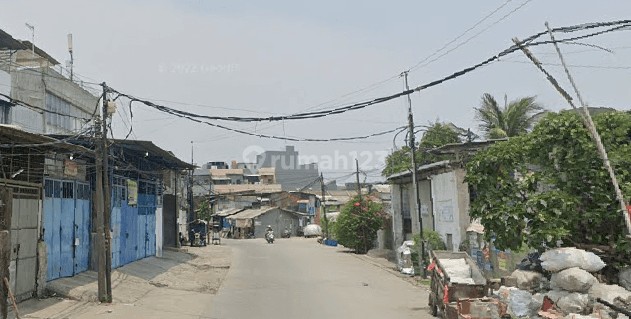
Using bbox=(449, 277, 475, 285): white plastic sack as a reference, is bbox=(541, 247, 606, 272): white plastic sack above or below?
above

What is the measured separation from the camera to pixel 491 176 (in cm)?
1365

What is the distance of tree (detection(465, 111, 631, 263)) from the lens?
11.9 metres

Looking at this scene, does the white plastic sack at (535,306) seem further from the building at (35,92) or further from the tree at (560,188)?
the building at (35,92)

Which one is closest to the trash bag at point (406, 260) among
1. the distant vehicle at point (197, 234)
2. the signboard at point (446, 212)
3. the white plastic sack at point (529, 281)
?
the signboard at point (446, 212)

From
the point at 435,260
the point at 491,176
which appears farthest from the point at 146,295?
the point at 491,176

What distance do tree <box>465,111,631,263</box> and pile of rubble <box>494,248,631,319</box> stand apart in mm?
730

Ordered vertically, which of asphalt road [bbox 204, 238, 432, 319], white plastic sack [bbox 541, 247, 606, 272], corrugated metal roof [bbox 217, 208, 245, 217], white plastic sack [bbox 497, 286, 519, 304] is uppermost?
corrugated metal roof [bbox 217, 208, 245, 217]

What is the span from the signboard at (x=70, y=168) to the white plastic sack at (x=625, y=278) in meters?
15.9

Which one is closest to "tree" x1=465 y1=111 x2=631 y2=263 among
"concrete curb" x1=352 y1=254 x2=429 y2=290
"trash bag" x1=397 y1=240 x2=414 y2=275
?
"concrete curb" x1=352 y1=254 x2=429 y2=290

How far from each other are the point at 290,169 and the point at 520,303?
352ft

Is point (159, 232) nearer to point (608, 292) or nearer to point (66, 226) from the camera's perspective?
point (66, 226)

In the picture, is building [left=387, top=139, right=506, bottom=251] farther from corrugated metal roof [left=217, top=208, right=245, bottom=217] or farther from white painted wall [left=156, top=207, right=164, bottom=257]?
corrugated metal roof [left=217, top=208, right=245, bottom=217]

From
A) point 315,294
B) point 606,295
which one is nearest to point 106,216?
point 315,294

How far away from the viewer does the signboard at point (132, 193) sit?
2305cm
